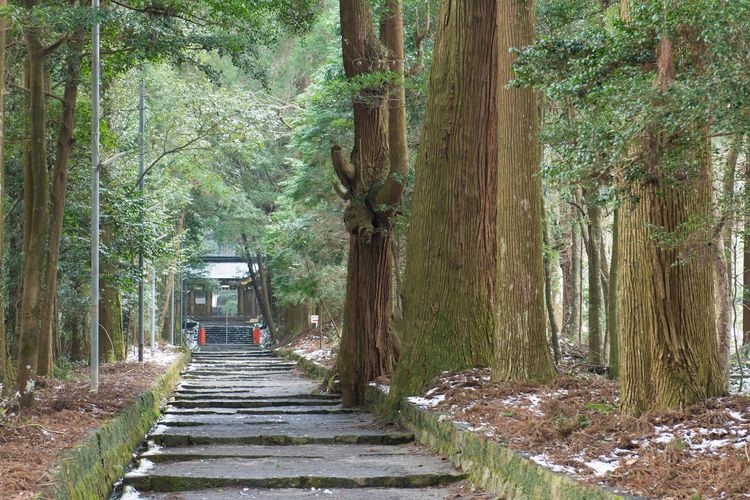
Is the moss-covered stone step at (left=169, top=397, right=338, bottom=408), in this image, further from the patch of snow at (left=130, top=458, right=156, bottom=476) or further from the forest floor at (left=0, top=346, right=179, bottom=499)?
the patch of snow at (left=130, top=458, right=156, bottom=476)

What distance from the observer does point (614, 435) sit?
290 inches

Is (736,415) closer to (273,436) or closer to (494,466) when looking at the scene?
(494,466)

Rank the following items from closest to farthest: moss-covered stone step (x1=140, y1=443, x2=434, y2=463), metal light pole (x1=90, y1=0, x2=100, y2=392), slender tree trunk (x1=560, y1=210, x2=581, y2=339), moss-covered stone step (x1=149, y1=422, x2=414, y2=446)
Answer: moss-covered stone step (x1=140, y1=443, x2=434, y2=463), moss-covered stone step (x1=149, y1=422, x2=414, y2=446), metal light pole (x1=90, y1=0, x2=100, y2=392), slender tree trunk (x1=560, y1=210, x2=581, y2=339)

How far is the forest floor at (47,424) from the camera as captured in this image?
6312 mm

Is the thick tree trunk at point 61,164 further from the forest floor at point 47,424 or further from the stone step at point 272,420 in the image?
the stone step at point 272,420

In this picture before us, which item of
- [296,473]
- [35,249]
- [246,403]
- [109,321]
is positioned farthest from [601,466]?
[109,321]

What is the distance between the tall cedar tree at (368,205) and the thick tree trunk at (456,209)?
296cm

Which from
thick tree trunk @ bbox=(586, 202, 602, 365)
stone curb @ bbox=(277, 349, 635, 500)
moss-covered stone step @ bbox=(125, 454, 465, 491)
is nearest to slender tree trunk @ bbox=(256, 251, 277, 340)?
thick tree trunk @ bbox=(586, 202, 602, 365)

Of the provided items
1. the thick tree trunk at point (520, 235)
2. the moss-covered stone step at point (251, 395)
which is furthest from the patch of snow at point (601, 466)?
the moss-covered stone step at point (251, 395)

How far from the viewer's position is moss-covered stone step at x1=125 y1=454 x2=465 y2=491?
8617 mm

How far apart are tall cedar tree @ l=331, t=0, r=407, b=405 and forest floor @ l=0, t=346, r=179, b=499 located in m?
3.73

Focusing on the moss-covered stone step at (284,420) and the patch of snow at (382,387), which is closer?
the moss-covered stone step at (284,420)

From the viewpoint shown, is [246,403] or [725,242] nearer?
[725,242]

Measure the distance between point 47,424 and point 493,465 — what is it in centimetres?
438
